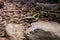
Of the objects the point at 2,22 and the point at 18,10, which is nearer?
the point at 2,22

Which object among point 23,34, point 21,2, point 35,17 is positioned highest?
point 21,2

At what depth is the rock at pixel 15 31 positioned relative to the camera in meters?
2.03

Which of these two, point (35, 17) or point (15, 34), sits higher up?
point (35, 17)

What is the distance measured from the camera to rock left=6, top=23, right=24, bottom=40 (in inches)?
79.9

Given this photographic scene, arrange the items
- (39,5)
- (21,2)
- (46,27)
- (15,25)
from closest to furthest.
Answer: (46,27)
(15,25)
(39,5)
(21,2)

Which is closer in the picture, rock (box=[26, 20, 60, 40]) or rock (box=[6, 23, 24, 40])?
rock (box=[26, 20, 60, 40])

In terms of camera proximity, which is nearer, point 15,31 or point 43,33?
point 43,33

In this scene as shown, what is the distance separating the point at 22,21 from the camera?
7.61 feet

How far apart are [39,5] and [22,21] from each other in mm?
428

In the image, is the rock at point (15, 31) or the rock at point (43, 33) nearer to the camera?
the rock at point (43, 33)

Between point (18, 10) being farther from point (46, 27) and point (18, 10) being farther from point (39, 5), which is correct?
point (46, 27)

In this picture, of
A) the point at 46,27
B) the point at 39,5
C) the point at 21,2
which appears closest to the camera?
the point at 46,27

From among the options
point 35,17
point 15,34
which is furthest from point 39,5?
point 15,34

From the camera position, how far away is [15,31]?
2.12 meters
